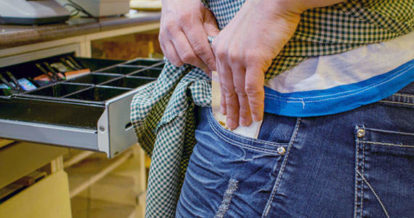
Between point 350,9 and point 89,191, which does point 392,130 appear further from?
point 89,191

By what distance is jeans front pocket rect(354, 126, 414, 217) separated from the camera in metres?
0.46

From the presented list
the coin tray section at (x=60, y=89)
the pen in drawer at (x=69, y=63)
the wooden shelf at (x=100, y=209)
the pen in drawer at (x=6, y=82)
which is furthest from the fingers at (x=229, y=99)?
the wooden shelf at (x=100, y=209)

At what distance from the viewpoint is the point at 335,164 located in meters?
0.47

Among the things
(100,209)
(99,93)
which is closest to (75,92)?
(99,93)

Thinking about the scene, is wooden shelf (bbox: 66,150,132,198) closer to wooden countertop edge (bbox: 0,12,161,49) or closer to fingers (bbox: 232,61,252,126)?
wooden countertop edge (bbox: 0,12,161,49)

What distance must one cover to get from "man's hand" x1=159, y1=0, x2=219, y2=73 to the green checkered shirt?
0.02 meters

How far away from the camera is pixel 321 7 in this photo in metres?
0.47

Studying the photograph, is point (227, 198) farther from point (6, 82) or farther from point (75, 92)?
point (6, 82)

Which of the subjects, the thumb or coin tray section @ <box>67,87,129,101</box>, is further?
coin tray section @ <box>67,87,129,101</box>

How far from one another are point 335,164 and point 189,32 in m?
0.28

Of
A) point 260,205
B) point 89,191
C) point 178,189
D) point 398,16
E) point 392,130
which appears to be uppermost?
point 398,16

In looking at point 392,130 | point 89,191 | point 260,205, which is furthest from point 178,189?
point 89,191

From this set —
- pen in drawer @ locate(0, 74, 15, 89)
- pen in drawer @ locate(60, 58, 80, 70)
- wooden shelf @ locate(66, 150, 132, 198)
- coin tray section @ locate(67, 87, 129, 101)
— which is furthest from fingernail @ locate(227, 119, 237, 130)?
wooden shelf @ locate(66, 150, 132, 198)

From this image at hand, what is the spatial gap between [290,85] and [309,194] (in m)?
0.14
